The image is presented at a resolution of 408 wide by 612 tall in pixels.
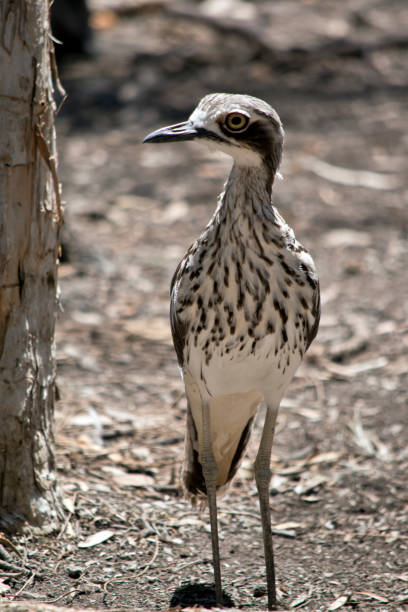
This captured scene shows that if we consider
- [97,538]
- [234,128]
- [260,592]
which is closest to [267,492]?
[260,592]

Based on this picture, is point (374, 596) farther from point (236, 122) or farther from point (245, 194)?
point (236, 122)

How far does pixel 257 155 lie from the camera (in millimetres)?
3184

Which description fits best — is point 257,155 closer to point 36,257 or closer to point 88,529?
point 36,257

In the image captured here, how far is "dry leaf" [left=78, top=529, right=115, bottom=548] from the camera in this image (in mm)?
3591

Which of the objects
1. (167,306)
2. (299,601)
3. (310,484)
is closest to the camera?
(299,601)

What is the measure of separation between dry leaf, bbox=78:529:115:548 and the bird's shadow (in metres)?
0.43

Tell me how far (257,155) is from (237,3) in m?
9.40

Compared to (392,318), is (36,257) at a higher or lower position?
higher

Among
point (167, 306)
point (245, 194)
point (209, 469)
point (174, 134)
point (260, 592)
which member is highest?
point (174, 134)

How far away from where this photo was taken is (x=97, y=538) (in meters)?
3.64

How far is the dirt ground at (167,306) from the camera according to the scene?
3.60 meters

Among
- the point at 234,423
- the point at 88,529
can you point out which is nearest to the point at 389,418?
the point at 234,423

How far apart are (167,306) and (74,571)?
2.97 metres

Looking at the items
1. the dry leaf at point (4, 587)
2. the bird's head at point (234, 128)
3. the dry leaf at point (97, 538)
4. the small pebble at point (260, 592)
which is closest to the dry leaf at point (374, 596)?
the small pebble at point (260, 592)
